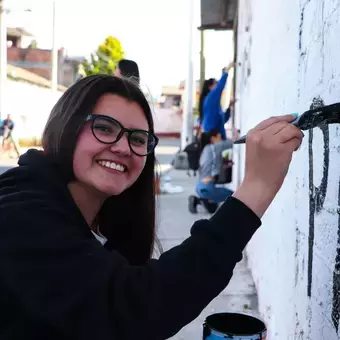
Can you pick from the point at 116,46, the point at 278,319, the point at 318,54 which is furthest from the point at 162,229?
the point at 116,46

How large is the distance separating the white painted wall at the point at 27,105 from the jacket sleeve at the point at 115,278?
20.9m

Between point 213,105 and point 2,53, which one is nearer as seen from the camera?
point 213,105

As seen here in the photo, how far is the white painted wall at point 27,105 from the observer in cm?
2317

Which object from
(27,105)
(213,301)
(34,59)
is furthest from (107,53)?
(213,301)

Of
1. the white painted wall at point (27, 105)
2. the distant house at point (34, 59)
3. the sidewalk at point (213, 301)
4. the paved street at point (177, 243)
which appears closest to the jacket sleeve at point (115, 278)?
the paved street at point (177, 243)

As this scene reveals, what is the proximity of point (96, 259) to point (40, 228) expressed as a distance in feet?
0.49

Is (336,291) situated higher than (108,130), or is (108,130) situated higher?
(108,130)

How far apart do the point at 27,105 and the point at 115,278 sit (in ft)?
83.0

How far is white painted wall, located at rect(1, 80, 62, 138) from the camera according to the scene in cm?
2317

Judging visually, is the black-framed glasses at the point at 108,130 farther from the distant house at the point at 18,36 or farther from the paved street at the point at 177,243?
the distant house at the point at 18,36

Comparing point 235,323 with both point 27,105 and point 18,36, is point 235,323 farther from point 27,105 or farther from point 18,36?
point 18,36

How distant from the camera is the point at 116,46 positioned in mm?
46750

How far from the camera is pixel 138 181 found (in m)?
1.89

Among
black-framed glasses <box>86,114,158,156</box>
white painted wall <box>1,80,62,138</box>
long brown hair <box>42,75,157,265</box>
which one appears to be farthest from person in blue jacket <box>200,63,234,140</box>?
white painted wall <box>1,80,62,138</box>
